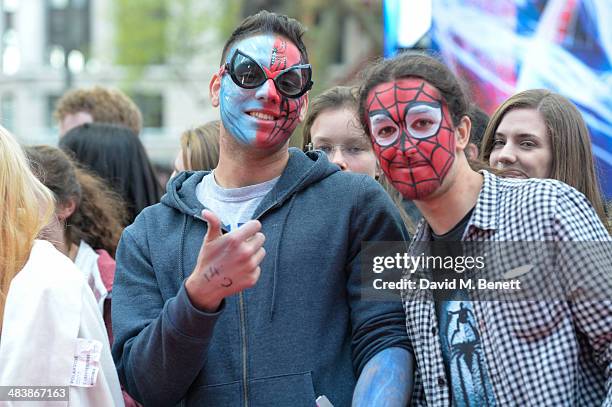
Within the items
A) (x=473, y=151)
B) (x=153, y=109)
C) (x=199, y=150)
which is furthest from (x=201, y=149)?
(x=153, y=109)

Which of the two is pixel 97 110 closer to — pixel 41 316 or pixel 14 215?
pixel 14 215

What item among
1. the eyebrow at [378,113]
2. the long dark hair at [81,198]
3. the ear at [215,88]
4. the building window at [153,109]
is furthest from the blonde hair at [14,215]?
the building window at [153,109]

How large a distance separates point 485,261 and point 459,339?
224 mm

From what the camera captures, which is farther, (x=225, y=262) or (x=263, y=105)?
(x=263, y=105)

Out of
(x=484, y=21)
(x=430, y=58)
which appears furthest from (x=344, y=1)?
(x=430, y=58)

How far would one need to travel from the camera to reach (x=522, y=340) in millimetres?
2336

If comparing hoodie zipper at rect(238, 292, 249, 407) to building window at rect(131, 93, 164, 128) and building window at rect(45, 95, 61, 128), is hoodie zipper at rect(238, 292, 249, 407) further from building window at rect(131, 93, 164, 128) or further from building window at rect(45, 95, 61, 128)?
building window at rect(45, 95, 61, 128)

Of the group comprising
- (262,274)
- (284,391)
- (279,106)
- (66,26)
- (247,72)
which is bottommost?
Answer: (284,391)

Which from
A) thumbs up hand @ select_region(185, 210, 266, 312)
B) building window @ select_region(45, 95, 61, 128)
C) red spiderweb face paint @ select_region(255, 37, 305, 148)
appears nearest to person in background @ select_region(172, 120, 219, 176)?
red spiderweb face paint @ select_region(255, 37, 305, 148)

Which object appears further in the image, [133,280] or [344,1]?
[344,1]

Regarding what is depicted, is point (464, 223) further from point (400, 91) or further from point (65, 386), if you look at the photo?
point (65, 386)

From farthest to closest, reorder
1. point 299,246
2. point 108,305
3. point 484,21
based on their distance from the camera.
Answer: point 484,21 → point 108,305 → point 299,246

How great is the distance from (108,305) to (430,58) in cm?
185

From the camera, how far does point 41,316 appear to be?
102 inches
